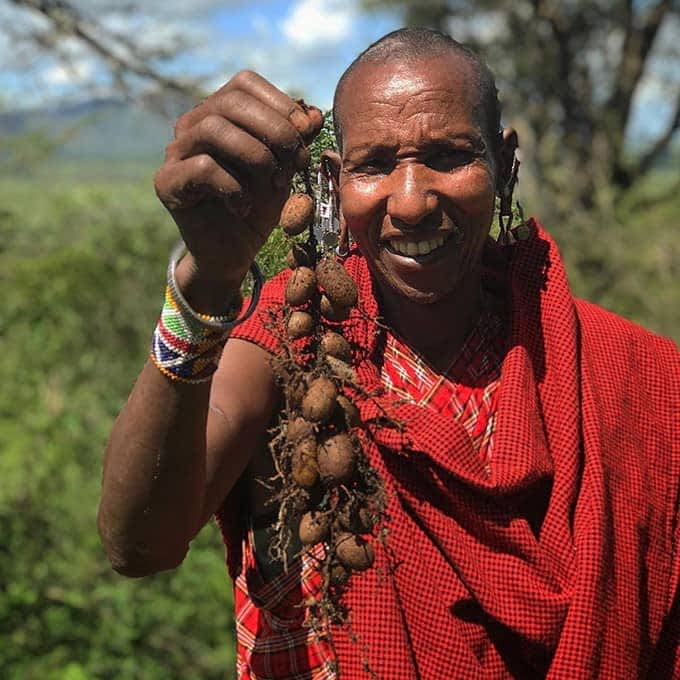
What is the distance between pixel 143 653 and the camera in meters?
3.94

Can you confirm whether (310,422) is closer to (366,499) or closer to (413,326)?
(366,499)

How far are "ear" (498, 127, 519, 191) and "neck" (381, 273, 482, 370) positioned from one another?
0.23 meters

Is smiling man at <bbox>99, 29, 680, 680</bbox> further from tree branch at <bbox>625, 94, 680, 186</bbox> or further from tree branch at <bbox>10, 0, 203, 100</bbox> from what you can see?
tree branch at <bbox>625, 94, 680, 186</bbox>

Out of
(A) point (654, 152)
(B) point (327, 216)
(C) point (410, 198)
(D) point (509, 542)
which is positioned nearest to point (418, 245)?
(C) point (410, 198)

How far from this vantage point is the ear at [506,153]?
2.19 m

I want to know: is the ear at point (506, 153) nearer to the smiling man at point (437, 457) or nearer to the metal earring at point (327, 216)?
the smiling man at point (437, 457)

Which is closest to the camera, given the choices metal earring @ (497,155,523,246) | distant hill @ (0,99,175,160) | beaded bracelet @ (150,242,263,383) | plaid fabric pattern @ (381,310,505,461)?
beaded bracelet @ (150,242,263,383)

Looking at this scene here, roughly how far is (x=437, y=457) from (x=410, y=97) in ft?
2.35

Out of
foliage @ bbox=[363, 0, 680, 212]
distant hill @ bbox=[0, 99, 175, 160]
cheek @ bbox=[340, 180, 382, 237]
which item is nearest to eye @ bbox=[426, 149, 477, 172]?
cheek @ bbox=[340, 180, 382, 237]

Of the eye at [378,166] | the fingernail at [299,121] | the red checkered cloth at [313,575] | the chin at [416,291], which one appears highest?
the eye at [378,166]

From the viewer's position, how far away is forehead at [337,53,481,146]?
1951mm

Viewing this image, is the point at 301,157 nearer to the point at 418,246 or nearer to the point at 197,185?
the point at 197,185

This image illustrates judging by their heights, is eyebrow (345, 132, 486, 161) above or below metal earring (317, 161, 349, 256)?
above

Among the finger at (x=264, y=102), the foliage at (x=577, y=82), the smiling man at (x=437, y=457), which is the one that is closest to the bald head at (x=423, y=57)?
the smiling man at (x=437, y=457)
